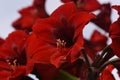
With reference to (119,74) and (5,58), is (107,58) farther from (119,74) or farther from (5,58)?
(5,58)

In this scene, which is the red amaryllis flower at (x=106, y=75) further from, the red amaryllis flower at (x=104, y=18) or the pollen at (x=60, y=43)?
the red amaryllis flower at (x=104, y=18)

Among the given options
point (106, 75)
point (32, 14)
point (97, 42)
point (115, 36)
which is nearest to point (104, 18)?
point (97, 42)

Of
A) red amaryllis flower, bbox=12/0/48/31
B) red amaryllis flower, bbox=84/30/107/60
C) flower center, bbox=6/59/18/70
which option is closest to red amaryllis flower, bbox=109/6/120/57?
flower center, bbox=6/59/18/70

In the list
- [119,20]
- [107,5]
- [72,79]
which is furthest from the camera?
[107,5]

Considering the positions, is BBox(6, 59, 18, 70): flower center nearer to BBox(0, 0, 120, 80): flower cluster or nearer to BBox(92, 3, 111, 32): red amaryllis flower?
BBox(0, 0, 120, 80): flower cluster

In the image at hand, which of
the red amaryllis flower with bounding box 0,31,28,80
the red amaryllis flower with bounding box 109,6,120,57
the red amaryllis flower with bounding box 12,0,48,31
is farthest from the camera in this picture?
the red amaryllis flower with bounding box 12,0,48,31

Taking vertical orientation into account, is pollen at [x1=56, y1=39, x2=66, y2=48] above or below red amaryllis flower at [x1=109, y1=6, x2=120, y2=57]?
above

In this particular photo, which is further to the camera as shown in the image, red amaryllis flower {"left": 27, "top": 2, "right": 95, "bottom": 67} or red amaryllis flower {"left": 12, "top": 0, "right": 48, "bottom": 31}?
red amaryllis flower {"left": 12, "top": 0, "right": 48, "bottom": 31}

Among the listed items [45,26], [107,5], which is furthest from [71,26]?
[107,5]
